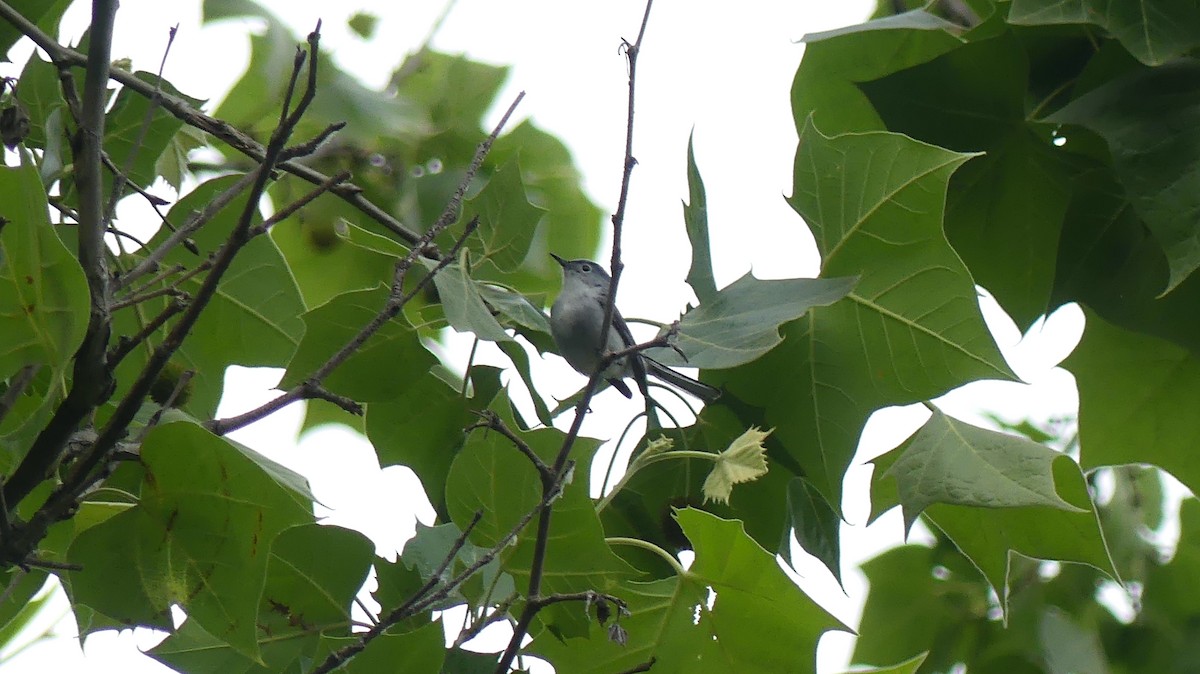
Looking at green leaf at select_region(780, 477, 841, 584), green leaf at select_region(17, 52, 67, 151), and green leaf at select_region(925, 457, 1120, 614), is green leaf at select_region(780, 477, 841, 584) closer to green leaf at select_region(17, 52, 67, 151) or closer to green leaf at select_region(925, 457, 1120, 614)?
green leaf at select_region(925, 457, 1120, 614)

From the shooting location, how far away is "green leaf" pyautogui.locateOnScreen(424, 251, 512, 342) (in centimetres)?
129

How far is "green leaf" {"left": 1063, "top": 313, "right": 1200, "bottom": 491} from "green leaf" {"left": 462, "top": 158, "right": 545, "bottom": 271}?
39.4 inches

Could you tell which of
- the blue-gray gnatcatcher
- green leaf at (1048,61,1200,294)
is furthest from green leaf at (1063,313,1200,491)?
the blue-gray gnatcatcher

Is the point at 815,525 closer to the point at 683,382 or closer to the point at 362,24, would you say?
the point at 683,382

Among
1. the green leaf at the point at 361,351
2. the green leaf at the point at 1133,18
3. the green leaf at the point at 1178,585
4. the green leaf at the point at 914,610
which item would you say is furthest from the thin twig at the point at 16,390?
the green leaf at the point at 1178,585

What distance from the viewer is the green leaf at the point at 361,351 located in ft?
4.56

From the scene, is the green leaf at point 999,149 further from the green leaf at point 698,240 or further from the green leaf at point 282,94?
the green leaf at point 282,94

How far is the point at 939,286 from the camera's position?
1.48 metres

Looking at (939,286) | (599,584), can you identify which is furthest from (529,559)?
(939,286)

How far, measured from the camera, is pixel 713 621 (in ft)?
4.49

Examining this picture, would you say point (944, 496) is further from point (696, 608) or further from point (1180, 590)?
point (1180, 590)

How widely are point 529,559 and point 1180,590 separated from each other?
8.56 ft

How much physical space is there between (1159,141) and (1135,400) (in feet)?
1.69

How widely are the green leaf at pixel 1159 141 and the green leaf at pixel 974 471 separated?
1.01 ft
